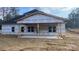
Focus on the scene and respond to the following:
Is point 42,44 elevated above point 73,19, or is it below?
below

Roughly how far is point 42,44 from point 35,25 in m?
0.29

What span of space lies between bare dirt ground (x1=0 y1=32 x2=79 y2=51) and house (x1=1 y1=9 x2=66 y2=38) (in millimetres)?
87

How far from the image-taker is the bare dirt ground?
11.2ft

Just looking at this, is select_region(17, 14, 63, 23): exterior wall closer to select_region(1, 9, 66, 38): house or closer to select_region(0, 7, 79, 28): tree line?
select_region(1, 9, 66, 38): house

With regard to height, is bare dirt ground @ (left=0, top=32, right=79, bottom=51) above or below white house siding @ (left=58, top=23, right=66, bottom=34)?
below

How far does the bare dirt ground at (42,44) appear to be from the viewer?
11.2 ft

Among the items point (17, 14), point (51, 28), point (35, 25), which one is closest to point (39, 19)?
point (35, 25)

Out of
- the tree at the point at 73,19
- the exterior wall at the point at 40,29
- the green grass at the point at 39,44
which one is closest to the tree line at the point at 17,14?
the tree at the point at 73,19

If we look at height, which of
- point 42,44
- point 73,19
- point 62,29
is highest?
point 73,19

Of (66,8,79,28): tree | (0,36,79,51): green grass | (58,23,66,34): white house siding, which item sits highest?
(66,8,79,28): tree

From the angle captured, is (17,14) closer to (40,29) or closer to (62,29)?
(40,29)

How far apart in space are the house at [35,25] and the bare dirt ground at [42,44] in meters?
0.09

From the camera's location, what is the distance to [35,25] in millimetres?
3406

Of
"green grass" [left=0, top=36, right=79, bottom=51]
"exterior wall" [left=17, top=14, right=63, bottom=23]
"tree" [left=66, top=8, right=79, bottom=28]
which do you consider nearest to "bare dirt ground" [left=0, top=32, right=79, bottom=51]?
"green grass" [left=0, top=36, right=79, bottom=51]
